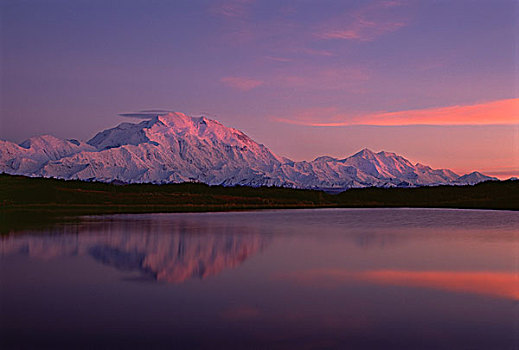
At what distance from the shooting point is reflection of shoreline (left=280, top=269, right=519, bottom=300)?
24.2m

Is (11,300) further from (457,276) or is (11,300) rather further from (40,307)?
(457,276)

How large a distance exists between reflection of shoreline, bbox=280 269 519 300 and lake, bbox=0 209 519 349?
0.05 meters

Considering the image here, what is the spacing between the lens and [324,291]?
78.0ft

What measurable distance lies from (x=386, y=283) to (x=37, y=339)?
1578cm

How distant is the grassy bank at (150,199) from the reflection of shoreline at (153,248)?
75.6ft

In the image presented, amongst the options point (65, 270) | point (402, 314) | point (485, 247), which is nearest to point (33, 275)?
point (65, 270)

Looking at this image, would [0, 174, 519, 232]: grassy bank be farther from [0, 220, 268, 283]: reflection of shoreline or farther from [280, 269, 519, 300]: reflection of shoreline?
[280, 269, 519, 300]: reflection of shoreline

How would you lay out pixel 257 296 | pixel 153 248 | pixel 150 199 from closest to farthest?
pixel 257 296 < pixel 153 248 < pixel 150 199

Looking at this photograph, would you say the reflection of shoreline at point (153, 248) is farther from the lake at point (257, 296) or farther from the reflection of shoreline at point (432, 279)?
the reflection of shoreline at point (432, 279)

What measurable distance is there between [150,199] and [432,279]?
12007cm

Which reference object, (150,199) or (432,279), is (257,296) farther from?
(150,199)

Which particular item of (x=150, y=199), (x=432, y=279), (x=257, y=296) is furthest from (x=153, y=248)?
(x=150, y=199)

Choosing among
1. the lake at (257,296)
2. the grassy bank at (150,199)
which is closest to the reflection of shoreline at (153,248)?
the lake at (257,296)

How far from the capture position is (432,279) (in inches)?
1054
